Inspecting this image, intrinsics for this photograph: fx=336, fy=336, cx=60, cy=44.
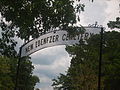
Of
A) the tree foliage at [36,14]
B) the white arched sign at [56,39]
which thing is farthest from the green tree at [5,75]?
the tree foliage at [36,14]

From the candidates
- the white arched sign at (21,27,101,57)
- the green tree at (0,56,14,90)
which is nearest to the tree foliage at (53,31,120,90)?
the green tree at (0,56,14,90)

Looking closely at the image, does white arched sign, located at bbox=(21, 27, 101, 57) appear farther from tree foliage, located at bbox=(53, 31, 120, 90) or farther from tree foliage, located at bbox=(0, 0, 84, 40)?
tree foliage, located at bbox=(53, 31, 120, 90)

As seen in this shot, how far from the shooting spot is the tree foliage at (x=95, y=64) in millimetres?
35375

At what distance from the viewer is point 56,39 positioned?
1421 centimetres

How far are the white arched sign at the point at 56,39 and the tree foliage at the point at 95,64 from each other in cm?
1862

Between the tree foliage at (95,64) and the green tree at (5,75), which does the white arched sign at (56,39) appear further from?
the green tree at (5,75)

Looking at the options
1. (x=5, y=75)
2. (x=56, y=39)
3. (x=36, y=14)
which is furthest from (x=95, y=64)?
(x=36, y=14)

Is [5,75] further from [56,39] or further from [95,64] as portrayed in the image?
[56,39]

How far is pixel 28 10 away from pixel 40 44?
4905 mm

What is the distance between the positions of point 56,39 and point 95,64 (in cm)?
2321

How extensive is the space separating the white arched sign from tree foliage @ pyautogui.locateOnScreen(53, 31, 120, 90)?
18.6m

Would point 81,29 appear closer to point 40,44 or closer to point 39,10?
point 40,44

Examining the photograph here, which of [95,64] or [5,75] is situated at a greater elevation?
[5,75]

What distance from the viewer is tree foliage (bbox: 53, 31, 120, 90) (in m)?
35.4
